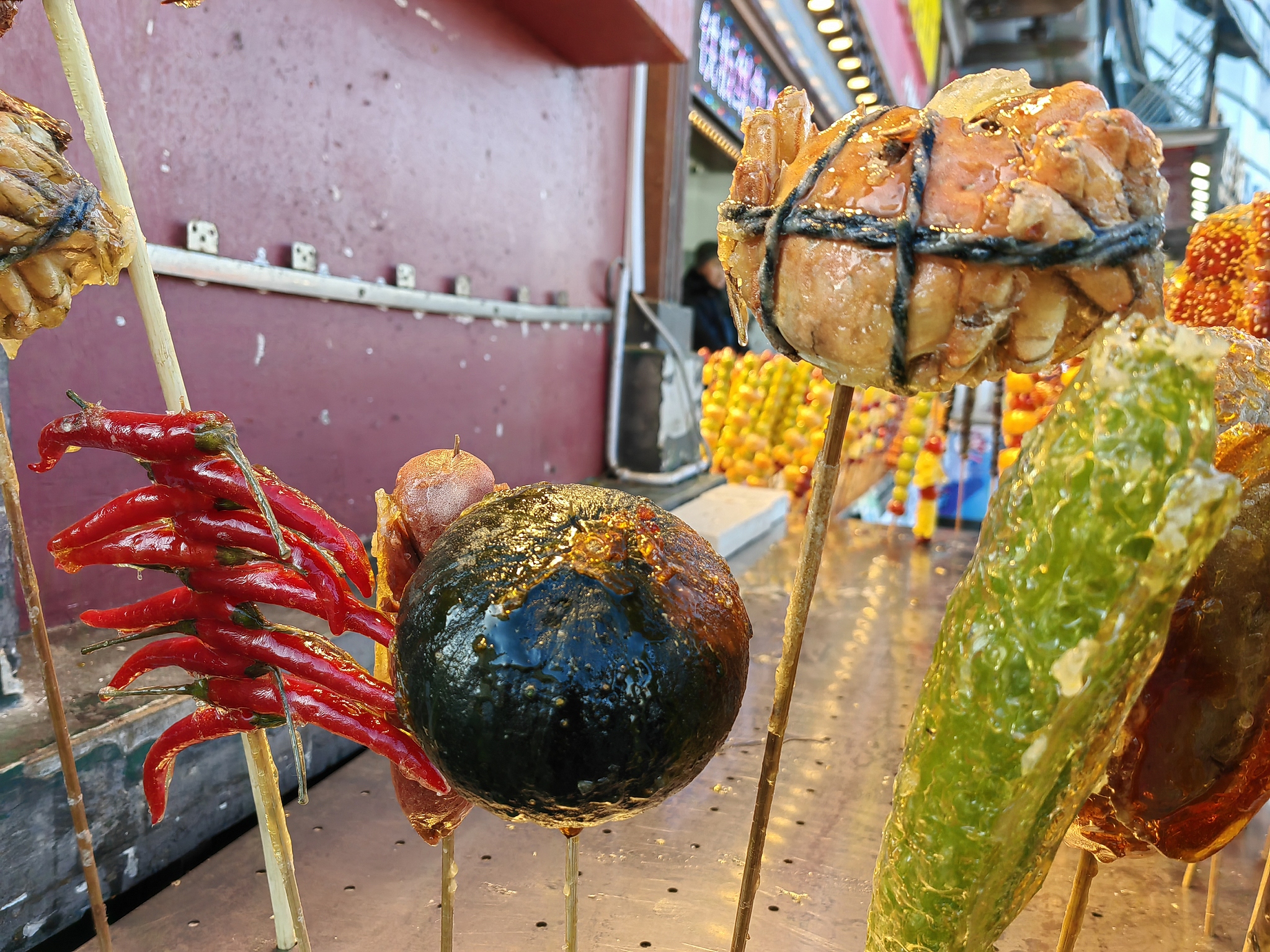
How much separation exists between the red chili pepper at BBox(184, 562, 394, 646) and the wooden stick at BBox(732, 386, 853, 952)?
313 mm

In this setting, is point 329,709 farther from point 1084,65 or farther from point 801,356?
point 1084,65

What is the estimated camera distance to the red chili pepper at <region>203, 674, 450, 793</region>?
24.7 inches

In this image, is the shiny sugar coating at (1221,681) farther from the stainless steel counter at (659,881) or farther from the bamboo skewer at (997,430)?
the bamboo skewer at (997,430)

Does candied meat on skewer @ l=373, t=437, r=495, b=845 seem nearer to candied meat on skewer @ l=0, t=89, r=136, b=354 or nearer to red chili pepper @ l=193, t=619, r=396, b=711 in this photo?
red chili pepper @ l=193, t=619, r=396, b=711

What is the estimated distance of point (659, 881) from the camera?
114cm

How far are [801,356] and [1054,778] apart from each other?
0.29m

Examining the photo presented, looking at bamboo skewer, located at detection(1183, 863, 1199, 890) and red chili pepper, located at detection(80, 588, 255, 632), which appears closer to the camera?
red chili pepper, located at detection(80, 588, 255, 632)

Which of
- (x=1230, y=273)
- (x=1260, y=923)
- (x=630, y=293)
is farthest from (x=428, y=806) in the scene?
(x=630, y=293)

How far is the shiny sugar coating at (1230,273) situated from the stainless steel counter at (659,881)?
0.82 meters

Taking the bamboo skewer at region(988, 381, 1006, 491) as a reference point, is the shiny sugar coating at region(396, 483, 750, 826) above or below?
above

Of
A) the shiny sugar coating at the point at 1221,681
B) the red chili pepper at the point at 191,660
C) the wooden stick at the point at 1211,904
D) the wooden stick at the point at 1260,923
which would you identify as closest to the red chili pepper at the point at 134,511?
the red chili pepper at the point at 191,660

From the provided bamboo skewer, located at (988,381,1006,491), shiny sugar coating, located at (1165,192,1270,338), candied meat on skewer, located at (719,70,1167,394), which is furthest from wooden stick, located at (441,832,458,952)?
bamboo skewer, located at (988,381,1006,491)

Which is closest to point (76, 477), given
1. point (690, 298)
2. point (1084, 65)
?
point (690, 298)

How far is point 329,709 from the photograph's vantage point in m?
0.66
